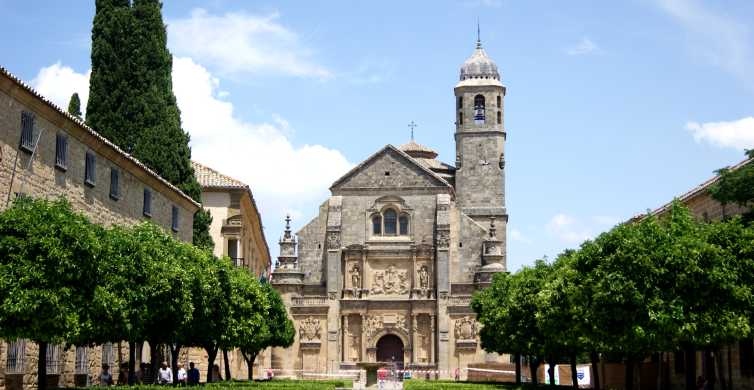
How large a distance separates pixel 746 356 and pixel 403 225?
42.6 m

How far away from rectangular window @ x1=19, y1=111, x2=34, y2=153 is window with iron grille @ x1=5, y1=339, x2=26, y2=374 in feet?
18.2

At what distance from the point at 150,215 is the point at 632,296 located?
22.2 m

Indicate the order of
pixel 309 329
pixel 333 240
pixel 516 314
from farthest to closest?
pixel 333 240
pixel 309 329
pixel 516 314

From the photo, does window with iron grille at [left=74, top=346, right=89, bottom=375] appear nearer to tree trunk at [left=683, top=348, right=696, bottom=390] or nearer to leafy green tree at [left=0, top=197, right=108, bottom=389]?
leafy green tree at [left=0, top=197, right=108, bottom=389]

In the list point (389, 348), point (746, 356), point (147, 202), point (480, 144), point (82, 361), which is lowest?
point (82, 361)

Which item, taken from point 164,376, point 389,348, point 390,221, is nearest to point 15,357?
point 164,376

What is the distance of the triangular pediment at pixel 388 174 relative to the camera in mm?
82062

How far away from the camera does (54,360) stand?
3453 cm

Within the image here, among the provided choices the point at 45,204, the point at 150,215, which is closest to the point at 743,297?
the point at 45,204

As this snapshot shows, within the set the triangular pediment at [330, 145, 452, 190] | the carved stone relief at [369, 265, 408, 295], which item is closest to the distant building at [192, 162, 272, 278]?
the carved stone relief at [369, 265, 408, 295]

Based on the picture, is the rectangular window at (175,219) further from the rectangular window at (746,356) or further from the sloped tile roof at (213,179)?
the rectangular window at (746,356)

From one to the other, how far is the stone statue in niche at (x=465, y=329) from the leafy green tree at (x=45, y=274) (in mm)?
52843

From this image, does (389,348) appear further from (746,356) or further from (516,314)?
(746,356)

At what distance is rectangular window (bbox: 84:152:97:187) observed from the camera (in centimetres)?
3666
